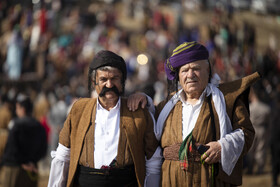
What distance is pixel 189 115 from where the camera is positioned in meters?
3.82

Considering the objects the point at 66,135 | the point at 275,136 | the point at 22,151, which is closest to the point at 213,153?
the point at 66,135

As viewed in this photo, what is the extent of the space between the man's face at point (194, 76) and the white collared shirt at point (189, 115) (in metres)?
0.11

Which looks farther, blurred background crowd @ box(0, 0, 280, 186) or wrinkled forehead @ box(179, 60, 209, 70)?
blurred background crowd @ box(0, 0, 280, 186)

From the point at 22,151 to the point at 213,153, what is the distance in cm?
348

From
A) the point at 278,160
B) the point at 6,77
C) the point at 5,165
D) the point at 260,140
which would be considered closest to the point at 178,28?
the point at 6,77

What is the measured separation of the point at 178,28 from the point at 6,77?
9321 millimetres

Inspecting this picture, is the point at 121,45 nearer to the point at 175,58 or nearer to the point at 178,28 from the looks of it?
the point at 178,28

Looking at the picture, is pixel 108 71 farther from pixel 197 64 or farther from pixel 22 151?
pixel 22 151

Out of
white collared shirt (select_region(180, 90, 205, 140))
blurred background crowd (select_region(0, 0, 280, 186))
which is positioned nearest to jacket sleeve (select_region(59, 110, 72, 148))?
white collared shirt (select_region(180, 90, 205, 140))

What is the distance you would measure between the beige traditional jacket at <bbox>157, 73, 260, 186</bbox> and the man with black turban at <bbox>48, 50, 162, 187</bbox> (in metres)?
0.18

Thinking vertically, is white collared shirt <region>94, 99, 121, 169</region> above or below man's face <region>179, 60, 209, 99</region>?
below

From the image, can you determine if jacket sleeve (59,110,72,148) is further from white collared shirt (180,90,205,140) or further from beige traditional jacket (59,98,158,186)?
white collared shirt (180,90,205,140)

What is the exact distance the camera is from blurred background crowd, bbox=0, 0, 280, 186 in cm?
1111

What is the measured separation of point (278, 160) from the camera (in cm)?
902
